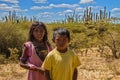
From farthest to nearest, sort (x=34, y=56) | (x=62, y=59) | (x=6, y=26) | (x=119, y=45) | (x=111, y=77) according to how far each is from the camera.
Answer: (x=6, y=26), (x=119, y=45), (x=111, y=77), (x=34, y=56), (x=62, y=59)

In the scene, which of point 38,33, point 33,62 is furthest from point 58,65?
point 38,33

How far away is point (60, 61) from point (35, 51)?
2.12ft

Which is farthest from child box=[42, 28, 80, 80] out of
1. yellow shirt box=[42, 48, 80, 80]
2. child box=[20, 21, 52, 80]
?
child box=[20, 21, 52, 80]

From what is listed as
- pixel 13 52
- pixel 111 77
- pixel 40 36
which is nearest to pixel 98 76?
pixel 111 77

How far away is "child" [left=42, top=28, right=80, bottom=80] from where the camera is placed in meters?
3.78

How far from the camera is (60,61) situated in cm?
377

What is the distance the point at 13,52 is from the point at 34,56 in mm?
8727

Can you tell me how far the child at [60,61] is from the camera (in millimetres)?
3781

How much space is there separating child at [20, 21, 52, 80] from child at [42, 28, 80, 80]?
1.18 ft

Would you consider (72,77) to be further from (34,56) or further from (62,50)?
(34,56)

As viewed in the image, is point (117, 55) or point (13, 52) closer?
point (13, 52)

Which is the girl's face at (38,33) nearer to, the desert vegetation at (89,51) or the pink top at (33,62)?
the pink top at (33,62)

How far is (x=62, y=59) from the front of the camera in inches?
149

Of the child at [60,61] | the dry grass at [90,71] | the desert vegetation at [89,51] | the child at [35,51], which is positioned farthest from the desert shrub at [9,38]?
the child at [60,61]
